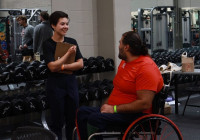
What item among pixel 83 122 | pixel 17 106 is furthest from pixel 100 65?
pixel 83 122

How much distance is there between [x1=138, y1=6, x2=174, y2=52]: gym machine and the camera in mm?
8750

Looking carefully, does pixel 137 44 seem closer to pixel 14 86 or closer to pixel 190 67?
pixel 190 67

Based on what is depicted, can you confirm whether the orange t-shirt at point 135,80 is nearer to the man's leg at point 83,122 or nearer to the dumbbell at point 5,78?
the man's leg at point 83,122

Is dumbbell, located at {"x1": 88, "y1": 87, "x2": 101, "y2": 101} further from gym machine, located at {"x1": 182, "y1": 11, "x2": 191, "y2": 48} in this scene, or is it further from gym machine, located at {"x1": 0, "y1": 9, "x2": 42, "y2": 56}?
gym machine, located at {"x1": 182, "y1": 11, "x2": 191, "y2": 48}

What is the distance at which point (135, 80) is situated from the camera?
2.71 m

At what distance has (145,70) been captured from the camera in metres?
2.68

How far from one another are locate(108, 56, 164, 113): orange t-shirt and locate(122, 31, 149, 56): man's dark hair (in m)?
0.05

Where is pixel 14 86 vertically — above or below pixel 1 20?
below

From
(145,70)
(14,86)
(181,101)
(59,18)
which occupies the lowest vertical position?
(181,101)

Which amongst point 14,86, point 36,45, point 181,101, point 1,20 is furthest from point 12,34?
point 181,101

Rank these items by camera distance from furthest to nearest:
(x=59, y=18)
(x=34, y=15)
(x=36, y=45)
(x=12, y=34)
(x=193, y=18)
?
(x=193, y=18) < (x=12, y=34) < (x=34, y=15) < (x=36, y=45) < (x=59, y=18)

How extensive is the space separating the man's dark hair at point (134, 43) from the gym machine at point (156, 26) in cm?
590

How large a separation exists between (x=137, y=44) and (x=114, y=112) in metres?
0.51

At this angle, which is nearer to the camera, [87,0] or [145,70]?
[145,70]
